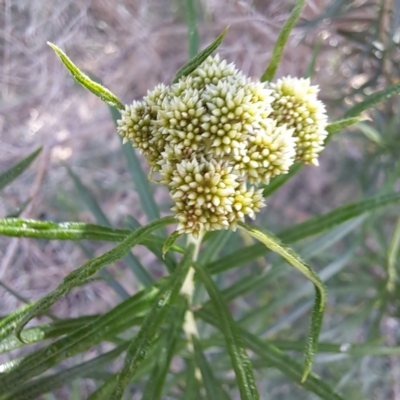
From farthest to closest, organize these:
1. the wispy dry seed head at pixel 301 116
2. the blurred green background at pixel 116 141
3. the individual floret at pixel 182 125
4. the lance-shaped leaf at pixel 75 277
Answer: the blurred green background at pixel 116 141, the wispy dry seed head at pixel 301 116, the individual floret at pixel 182 125, the lance-shaped leaf at pixel 75 277

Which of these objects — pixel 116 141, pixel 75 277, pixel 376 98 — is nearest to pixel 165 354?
pixel 75 277

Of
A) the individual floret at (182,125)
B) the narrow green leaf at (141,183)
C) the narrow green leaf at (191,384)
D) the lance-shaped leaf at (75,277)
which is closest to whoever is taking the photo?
the lance-shaped leaf at (75,277)

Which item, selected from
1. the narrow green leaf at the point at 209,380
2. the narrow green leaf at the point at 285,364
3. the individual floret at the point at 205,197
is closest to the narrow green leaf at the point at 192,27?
the individual floret at the point at 205,197

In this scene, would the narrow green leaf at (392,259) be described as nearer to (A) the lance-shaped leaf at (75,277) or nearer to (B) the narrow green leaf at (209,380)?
(B) the narrow green leaf at (209,380)

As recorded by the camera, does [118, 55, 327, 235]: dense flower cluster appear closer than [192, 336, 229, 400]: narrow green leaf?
Yes

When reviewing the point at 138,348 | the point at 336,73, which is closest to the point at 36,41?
the point at 336,73

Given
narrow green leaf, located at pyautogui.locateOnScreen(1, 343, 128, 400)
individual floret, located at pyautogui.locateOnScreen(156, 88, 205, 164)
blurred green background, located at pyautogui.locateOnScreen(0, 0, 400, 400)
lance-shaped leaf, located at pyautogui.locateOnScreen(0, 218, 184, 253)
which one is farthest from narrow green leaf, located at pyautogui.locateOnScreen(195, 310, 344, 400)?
blurred green background, located at pyautogui.locateOnScreen(0, 0, 400, 400)

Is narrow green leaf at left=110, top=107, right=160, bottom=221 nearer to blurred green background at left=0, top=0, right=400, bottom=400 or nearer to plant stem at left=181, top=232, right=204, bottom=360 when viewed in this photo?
plant stem at left=181, top=232, right=204, bottom=360
